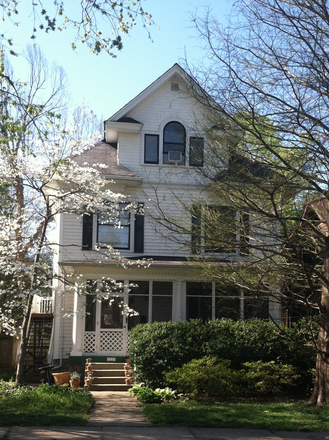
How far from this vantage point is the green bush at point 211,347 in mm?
13303

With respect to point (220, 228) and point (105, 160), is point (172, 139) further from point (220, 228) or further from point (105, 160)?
point (220, 228)

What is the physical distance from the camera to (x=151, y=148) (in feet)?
59.0

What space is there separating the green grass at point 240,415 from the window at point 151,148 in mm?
8933

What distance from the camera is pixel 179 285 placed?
16.3 meters

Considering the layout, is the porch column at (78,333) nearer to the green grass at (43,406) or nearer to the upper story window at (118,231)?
the upper story window at (118,231)

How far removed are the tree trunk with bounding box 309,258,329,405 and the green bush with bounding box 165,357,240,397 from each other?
203 centimetres

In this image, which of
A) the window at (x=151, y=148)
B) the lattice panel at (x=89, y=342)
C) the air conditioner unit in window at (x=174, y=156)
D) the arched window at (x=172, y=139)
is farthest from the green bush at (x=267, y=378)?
the window at (x=151, y=148)

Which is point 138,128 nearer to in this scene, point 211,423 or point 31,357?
point 31,357

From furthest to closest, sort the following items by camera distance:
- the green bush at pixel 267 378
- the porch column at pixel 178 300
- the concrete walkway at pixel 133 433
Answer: the porch column at pixel 178 300 < the green bush at pixel 267 378 < the concrete walkway at pixel 133 433

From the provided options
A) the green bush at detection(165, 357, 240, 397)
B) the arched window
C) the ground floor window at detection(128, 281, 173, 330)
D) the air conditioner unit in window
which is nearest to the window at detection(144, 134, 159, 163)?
the arched window

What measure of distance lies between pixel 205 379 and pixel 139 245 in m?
5.91

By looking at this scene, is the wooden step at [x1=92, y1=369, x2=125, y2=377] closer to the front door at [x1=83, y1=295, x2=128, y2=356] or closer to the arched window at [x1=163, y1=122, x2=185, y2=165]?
the front door at [x1=83, y1=295, x2=128, y2=356]

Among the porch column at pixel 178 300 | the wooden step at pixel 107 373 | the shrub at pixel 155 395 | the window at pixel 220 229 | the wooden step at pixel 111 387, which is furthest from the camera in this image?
the porch column at pixel 178 300

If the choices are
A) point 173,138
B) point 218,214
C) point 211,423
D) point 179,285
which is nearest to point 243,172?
point 218,214
